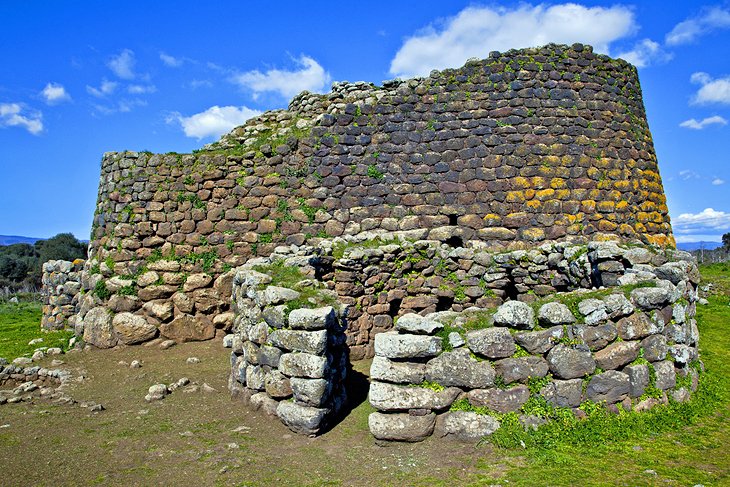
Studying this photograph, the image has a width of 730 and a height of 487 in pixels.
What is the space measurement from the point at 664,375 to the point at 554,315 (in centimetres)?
180

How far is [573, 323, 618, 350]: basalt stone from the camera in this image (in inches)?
259

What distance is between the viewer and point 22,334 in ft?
49.2

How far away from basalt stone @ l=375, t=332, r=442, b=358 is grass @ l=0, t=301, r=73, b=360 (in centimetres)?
971

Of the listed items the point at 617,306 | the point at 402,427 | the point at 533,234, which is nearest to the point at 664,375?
the point at 617,306

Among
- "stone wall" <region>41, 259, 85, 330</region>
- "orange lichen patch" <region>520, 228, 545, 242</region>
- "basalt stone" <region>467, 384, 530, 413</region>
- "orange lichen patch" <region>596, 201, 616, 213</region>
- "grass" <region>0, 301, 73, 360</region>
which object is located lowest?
"basalt stone" <region>467, 384, 530, 413</region>

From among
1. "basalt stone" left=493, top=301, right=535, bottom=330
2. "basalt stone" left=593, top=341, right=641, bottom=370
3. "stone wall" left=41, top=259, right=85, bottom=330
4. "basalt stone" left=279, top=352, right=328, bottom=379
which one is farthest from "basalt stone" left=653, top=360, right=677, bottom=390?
"stone wall" left=41, top=259, right=85, bottom=330

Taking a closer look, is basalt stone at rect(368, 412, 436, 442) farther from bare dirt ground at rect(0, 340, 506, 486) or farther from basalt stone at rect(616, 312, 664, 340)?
basalt stone at rect(616, 312, 664, 340)

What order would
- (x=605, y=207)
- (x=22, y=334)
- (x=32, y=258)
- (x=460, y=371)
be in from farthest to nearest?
(x=32, y=258), (x=22, y=334), (x=605, y=207), (x=460, y=371)

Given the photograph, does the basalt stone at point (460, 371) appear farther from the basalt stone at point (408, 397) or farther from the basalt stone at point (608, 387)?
the basalt stone at point (608, 387)

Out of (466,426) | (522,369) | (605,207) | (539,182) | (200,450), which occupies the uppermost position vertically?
(539,182)

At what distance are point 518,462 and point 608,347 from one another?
1973 mm

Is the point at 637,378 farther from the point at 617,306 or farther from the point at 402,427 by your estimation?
the point at 402,427

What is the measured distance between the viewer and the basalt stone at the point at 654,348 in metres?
6.90

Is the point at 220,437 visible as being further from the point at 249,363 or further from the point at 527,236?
the point at 527,236
